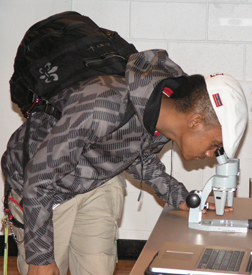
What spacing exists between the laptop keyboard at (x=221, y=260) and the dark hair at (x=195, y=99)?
1.34 feet

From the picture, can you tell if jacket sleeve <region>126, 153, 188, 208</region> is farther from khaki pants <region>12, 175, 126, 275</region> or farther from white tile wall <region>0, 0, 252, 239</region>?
white tile wall <region>0, 0, 252, 239</region>

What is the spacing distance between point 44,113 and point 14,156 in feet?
0.70

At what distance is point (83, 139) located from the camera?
4.04 feet

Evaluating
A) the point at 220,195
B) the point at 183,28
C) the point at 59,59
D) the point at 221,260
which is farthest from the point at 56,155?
the point at 183,28

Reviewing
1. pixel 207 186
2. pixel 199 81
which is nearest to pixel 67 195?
pixel 207 186

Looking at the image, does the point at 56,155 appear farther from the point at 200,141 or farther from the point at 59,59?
the point at 200,141

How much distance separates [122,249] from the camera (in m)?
2.98

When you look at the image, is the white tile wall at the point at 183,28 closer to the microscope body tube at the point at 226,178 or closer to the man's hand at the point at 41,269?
the microscope body tube at the point at 226,178

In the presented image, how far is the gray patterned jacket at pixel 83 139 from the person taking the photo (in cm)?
122

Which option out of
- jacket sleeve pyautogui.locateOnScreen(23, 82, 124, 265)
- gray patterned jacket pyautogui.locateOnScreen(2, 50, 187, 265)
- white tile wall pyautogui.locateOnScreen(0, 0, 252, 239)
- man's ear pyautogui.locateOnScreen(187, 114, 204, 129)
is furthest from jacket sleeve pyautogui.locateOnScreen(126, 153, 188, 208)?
white tile wall pyautogui.locateOnScreen(0, 0, 252, 239)

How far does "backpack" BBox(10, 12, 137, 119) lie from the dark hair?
22cm

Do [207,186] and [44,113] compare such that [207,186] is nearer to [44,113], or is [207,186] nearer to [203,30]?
[44,113]

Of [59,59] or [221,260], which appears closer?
[221,260]

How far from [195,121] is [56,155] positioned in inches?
18.6
